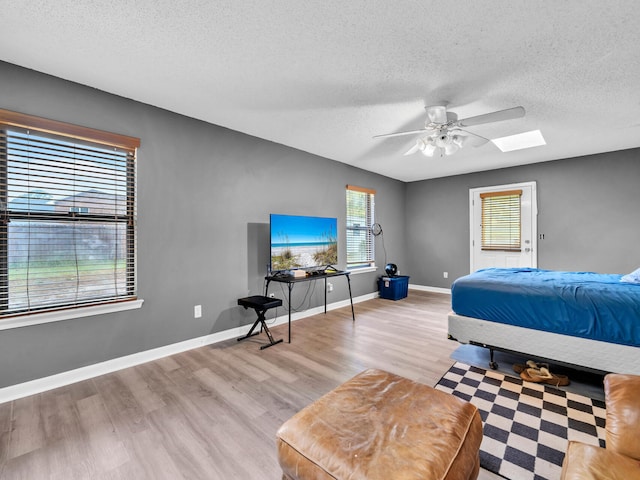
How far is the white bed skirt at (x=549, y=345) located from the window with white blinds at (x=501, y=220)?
320 cm

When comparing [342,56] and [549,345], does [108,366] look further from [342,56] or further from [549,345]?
[549,345]

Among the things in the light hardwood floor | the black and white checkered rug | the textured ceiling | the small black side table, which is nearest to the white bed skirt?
the black and white checkered rug

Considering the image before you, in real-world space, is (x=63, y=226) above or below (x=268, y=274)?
above

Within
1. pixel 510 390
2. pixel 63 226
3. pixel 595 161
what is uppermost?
pixel 595 161

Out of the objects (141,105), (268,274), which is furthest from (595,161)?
(141,105)

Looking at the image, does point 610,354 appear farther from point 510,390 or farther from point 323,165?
point 323,165

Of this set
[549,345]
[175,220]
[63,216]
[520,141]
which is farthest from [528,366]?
[63,216]

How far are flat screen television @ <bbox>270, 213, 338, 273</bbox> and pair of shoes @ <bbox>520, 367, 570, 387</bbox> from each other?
8.50 feet

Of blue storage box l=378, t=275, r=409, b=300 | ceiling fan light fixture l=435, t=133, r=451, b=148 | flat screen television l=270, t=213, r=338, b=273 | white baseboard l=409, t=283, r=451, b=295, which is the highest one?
ceiling fan light fixture l=435, t=133, r=451, b=148

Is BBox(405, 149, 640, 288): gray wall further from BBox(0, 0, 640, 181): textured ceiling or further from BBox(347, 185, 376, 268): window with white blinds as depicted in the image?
BBox(347, 185, 376, 268): window with white blinds

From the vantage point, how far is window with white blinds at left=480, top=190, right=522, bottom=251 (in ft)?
16.8

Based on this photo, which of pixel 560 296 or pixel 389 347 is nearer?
pixel 560 296

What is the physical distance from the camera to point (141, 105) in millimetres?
2779

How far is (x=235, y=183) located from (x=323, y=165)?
165 centimetres
